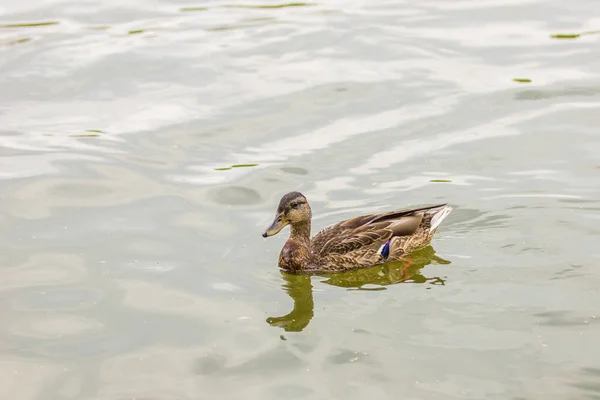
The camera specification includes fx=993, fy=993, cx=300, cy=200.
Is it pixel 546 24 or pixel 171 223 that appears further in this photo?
pixel 546 24

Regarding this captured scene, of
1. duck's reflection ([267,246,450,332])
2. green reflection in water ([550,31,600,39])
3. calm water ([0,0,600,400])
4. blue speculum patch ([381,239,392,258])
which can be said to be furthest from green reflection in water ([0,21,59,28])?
blue speculum patch ([381,239,392,258])

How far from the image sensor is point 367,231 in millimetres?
11203

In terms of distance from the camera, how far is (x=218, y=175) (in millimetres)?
13234

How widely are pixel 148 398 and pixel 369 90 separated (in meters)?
8.63

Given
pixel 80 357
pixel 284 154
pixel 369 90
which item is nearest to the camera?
pixel 80 357

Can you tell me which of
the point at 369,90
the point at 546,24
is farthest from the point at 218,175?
the point at 546,24

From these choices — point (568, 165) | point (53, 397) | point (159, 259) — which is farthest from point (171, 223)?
point (568, 165)

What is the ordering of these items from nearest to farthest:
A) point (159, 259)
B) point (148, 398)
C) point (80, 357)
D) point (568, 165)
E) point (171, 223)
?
point (148, 398), point (80, 357), point (159, 259), point (171, 223), point (568, 165)

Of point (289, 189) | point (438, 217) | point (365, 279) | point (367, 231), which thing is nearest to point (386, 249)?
point (367, 231)

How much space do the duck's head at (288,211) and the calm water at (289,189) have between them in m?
0.41

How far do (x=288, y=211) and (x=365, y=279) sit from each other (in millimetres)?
1151

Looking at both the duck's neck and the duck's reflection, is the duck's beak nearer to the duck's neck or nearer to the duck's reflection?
the duck's neck

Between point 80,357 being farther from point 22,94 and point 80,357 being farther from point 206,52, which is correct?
point 206,52

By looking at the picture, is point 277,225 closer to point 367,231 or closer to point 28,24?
point 367,231
